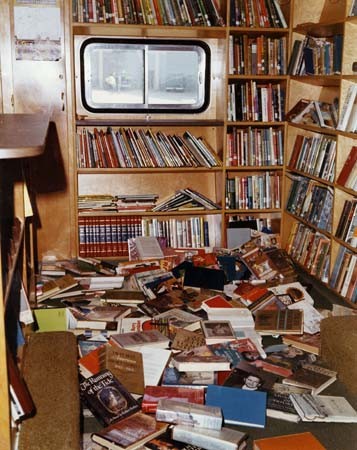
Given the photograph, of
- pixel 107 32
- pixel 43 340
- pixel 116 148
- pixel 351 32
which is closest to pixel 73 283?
pixel 116 148

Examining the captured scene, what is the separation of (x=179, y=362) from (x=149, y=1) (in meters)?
2.79

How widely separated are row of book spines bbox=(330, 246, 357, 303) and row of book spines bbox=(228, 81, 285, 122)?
4.24 ft

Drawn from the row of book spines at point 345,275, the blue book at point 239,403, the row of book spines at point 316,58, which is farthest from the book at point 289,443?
the row of book spines at point 316,58

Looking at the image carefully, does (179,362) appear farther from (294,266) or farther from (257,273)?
(294,266)

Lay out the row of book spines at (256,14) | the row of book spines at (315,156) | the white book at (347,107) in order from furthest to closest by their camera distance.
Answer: the row of book spines at (256,14)
the row of book spines at (315,156)
the white book at (347,107)

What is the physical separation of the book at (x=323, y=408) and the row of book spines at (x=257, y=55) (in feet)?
8.98

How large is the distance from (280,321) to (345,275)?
0.72 m

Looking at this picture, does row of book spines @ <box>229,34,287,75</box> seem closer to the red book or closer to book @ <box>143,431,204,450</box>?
the red book

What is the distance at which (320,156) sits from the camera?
4.41m

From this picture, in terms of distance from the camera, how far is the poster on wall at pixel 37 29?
4.55m

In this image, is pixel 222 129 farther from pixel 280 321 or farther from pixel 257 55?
pixel 280 321

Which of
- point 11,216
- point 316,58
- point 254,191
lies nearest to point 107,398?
point 11,216

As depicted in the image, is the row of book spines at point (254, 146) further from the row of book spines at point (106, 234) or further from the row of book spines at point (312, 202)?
the row of book spines at point (106, 234)

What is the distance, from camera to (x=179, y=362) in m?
2.95
